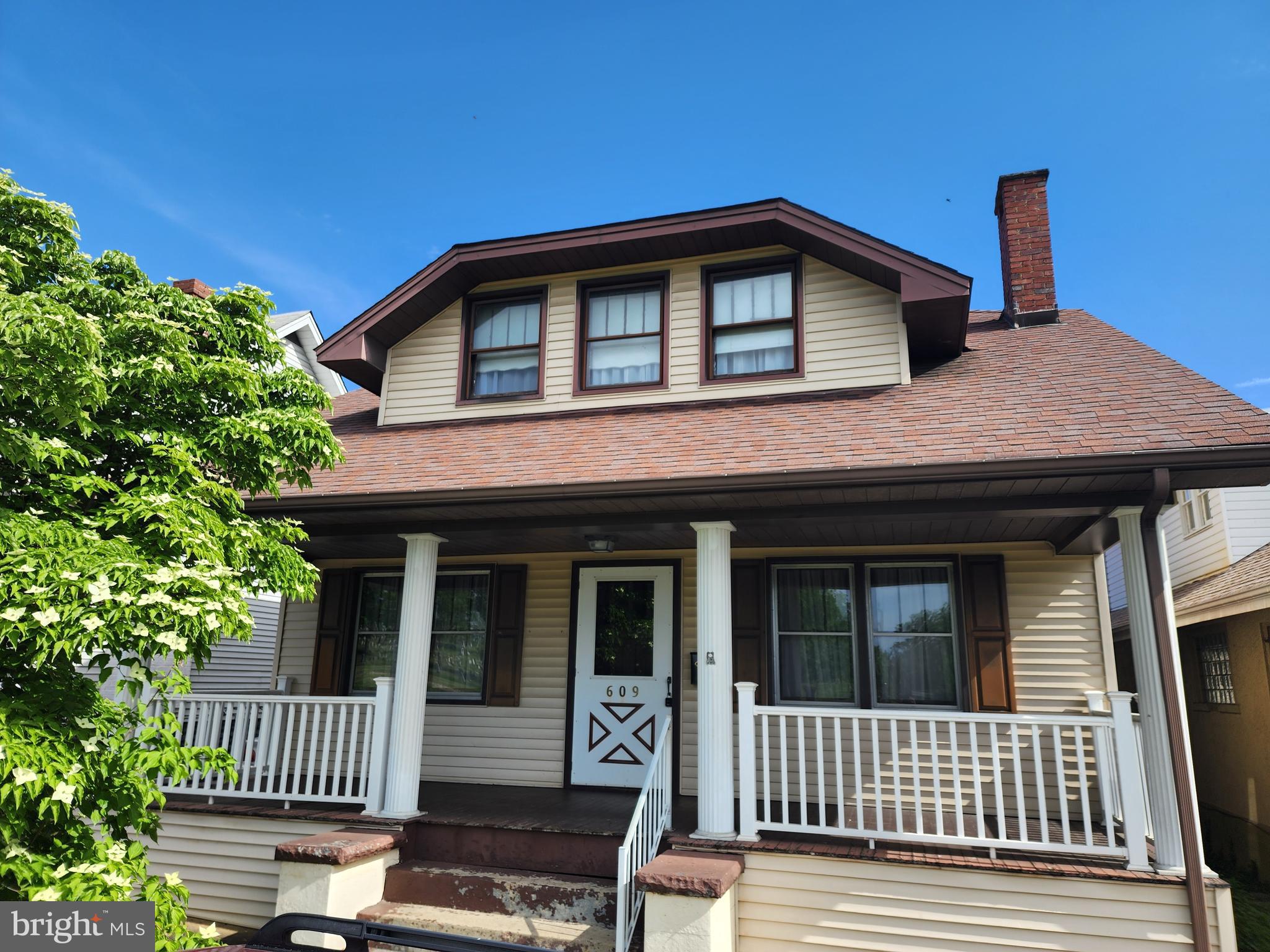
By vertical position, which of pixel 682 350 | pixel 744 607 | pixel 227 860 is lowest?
pixel 227 860

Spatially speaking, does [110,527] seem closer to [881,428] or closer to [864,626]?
[881,428]

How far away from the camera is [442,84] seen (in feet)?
40.8

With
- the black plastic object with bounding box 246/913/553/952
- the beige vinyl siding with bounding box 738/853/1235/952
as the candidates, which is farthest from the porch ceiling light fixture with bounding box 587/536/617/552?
the black plastic object with bounding box 246/913/553/952

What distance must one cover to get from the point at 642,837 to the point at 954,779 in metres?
2.20

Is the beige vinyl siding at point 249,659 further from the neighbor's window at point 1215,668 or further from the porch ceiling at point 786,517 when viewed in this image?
the neighbor's window at point 1215,668

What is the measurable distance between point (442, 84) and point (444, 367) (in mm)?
6581

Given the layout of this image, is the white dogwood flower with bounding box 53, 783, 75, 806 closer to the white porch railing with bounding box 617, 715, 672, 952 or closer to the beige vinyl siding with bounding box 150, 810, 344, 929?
the white porch railing with bounding box 617, 715, 672, 952

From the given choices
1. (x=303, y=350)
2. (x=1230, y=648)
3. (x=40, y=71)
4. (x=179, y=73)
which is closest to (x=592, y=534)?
(x=1230, y=648)

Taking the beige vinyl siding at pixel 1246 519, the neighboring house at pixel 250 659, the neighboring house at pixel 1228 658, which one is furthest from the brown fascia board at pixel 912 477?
the beige vinyl siding at pixel 1246 519

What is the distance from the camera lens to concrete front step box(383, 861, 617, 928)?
5.35m

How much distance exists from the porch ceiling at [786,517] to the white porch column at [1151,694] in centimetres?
32

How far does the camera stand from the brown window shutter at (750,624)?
7250 mm

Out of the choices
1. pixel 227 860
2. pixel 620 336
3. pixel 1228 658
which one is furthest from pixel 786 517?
pixel 1228 658

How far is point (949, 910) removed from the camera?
4.91m
